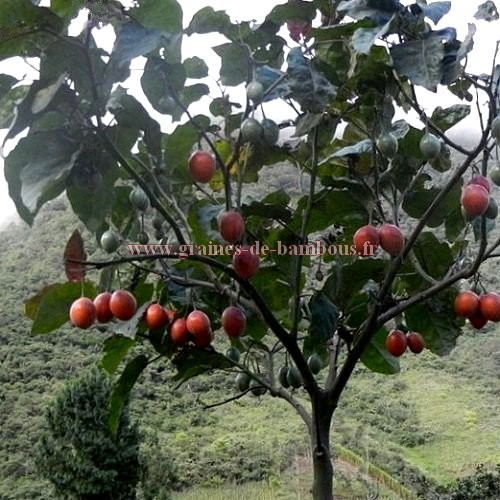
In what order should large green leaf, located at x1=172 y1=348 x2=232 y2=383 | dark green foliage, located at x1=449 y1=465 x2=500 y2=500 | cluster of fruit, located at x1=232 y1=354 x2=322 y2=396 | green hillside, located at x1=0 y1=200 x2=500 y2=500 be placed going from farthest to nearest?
green hillside, located at x1=0 y1=200 x2=500 y2=500
dark green foliage, located at x1=449 y1=465 x2=500 y2=500
cluster of fruit, located at x1=232 y1=354 x2=322 y2=396
large green leaf, located at x1=172 y1=348 x2=232 y2=383

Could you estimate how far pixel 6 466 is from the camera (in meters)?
6.14

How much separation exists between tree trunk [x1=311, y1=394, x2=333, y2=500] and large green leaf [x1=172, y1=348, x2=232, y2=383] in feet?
0.72

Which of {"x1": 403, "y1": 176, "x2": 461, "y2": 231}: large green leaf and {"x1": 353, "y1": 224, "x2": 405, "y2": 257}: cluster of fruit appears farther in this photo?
{"x1": 403, "y1": 176, "x2": 461, "y2": 231}: large green leaf

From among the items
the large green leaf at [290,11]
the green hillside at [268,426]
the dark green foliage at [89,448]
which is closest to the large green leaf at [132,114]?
the large green leaf at [290,11]

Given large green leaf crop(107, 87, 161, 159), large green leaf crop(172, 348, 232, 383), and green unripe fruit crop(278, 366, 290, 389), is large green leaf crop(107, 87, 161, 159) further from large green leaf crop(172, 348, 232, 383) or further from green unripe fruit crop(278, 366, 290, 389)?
green unripe fruit crop(278, 366, 290, 389)

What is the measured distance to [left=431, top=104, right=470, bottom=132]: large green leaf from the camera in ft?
3.25

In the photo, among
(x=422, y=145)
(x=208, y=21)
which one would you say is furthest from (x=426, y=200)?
(x=208, y=21)

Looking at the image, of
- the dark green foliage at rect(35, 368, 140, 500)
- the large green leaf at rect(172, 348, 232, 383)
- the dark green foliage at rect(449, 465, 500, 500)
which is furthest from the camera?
the dark green foliage at rect(449, 465, 500, 500)

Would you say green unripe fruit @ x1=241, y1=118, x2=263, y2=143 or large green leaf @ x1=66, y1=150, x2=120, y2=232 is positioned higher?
green unripe fruit @ x1=241, y1=118, x2=263, y2=143

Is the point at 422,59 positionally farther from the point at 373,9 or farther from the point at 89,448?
the point at 89,448

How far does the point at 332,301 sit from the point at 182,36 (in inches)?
18.3

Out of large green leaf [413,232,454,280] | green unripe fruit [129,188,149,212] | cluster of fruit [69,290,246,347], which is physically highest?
green unripe fruit [129,188,149,212]

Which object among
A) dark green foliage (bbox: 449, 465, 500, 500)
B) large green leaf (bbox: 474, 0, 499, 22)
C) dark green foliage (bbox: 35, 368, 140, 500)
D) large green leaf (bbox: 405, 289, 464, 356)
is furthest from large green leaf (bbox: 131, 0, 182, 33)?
dark green foliage (bbox: 449, 465, 500, 500)

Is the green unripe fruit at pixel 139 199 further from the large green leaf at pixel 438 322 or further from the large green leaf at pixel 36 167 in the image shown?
the large green leaf at pixel 438 322
